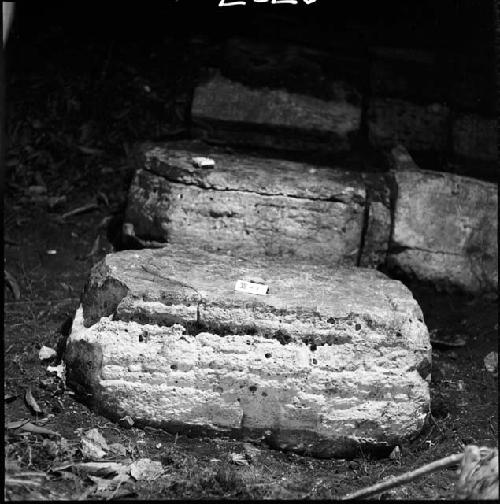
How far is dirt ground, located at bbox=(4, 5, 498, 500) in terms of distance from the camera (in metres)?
2.79

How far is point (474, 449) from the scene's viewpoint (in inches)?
88.4

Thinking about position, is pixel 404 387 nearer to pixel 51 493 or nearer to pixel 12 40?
pixel 51 493

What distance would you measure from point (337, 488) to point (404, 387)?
0.44 m

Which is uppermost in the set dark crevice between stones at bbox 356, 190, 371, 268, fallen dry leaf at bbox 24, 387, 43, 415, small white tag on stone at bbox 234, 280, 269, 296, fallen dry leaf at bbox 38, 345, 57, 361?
dark crevice between stones at bbox 356, 190, 371, 268

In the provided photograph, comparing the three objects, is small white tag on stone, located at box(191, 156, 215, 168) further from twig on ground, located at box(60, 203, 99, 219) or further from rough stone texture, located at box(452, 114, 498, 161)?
rough stone texture, located at box(452, 114, 498, 161)

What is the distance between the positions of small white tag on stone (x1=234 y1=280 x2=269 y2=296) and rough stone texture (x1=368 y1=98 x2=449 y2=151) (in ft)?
4.95

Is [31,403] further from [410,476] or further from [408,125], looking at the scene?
[408,125]

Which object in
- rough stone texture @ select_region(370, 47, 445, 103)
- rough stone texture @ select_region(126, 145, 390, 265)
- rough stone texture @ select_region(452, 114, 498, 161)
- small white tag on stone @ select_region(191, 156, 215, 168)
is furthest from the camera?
rough stone texture @ select_region(370, 47, 445, 103)

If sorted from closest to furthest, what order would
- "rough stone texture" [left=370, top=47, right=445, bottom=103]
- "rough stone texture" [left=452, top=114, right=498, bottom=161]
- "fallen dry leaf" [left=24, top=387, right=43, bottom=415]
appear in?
"fallen dry leaf" [left=24, top=387, right=43, bottom=415]
"rough stone texture" [left=452, top=114, right=498, bottom=161]
"rough stone texture" [left=370, top=47, right=445, bottom=103]

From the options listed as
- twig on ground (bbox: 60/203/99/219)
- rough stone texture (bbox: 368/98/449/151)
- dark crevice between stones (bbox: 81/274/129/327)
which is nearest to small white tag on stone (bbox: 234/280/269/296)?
dark crevice between stones (bbox: 81/274/129/327)

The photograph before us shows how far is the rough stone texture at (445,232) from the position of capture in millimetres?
3885

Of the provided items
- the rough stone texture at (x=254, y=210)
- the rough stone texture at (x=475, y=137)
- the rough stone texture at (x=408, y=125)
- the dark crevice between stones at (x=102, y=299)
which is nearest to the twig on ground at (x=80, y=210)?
the rough stone texture at (x=254, y=210)

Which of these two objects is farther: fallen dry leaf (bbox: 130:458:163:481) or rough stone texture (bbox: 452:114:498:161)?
rough stone texture (bbox: 452:114:498:161)

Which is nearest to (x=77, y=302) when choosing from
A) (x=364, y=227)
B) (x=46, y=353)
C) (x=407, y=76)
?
(x=46, y=353)
